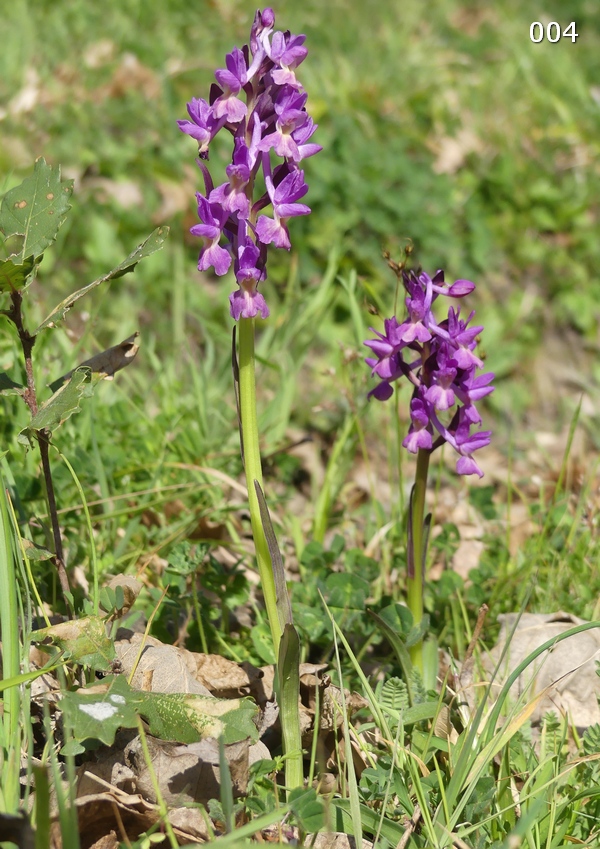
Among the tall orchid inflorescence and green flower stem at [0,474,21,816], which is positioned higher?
the tall orchid inflorescence

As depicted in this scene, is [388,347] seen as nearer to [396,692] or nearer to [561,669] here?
[396,692]

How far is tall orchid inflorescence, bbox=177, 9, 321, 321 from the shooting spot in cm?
147

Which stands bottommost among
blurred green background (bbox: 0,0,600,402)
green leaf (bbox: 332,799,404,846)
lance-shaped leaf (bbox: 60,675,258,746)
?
green leaf (bbox: 332,799,404,846)

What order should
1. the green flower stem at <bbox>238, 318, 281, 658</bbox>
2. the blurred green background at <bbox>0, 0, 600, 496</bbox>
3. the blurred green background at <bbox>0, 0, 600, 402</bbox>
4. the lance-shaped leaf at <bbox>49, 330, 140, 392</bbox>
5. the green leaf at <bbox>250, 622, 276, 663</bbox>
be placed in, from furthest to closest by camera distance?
the blurred green background at <bbox>0, 0, 600, 402</bbox> → the blurred green background at <bbox>0, 0, 600, 496</bbox> → the green leaf at <bbox>250, 622, 276, 663</bbox> → the lance-shaped leaf at <bbox>49, 330, 140, 392</bbox> → the green flower stem at <bbox>238, 318, 281, 658</bbox>

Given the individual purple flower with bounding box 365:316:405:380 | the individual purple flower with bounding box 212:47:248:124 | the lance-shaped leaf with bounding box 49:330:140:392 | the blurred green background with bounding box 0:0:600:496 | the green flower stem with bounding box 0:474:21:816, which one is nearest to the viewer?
the green flower stem with bounding box 0:474:21:816

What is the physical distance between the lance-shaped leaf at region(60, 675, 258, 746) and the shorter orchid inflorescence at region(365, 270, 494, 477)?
636 millimetres

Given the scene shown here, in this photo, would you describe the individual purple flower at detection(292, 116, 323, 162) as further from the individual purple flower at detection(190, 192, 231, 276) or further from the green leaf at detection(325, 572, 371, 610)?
the green leaf at detection(325, 572, 371, 610)

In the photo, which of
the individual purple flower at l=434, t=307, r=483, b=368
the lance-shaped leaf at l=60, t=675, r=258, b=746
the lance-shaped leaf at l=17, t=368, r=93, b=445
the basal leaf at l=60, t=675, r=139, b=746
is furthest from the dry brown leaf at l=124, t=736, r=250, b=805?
the individual purple flower at l=434, t=307, r=483, b=368

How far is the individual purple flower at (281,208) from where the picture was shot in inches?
58.7

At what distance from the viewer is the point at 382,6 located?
614cm

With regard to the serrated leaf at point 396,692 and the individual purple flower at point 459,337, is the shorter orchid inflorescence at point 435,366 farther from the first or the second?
the serrated leaf at point 396,692

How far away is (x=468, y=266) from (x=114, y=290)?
1798mm

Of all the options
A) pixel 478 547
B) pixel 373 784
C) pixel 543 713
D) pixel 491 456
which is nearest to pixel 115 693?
pixel 373 784

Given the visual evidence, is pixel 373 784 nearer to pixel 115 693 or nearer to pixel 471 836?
pixel 471 836
